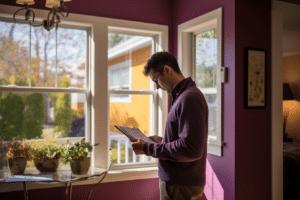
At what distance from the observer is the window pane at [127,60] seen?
3.55m

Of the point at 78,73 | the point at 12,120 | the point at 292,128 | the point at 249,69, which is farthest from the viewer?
the point at 292,128

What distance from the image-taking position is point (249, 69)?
283 cm

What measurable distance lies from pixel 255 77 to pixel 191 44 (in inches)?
44.1

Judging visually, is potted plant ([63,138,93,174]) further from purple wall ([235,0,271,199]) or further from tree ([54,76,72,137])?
purple wall ([235,0,271,199])

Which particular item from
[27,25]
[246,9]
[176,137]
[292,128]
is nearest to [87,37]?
[27,25]

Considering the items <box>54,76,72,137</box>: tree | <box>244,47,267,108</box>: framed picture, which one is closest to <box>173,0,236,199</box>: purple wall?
<box>244,47,267,108</box>: framed picture

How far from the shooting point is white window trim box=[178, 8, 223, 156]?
293 cm

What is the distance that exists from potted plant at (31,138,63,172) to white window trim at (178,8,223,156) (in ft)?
5.12

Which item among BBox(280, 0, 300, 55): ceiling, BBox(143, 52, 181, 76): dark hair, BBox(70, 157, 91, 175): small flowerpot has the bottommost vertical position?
BBox(70, 157, 91, 175): small flowerpot

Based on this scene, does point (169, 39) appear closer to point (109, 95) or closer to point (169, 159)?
point (109, 95)

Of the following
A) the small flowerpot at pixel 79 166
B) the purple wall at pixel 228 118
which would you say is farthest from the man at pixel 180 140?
the purple wall at pixel 228 118

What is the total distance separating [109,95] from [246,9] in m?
1.81

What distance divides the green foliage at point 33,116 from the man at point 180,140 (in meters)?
1.63

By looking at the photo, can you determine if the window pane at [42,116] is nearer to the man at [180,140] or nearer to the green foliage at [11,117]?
the green foliage at [11,117]
